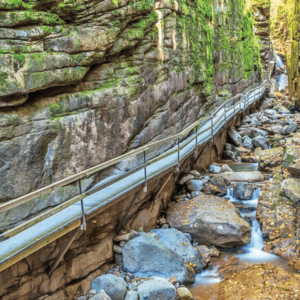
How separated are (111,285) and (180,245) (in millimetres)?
2216

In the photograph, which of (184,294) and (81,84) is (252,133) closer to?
(81,84)

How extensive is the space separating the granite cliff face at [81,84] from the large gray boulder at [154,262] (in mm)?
2020

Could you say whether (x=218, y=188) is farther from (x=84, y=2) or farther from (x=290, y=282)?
(x=84, y=2)

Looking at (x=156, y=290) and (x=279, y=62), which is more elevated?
(x=279, y=62)

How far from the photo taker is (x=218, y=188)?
37.1 feet

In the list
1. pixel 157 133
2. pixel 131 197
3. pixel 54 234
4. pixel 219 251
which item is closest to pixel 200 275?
pixel 219 251

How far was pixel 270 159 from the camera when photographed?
1380 centimetres

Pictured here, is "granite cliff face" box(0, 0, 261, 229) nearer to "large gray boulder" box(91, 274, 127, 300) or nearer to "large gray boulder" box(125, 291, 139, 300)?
"large gray boulder" box(91, 274, 127, 300)

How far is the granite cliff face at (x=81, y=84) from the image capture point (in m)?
6.05

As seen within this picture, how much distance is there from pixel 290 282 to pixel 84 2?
7887mm

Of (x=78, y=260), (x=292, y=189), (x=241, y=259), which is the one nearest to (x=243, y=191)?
(x=292, y=189)

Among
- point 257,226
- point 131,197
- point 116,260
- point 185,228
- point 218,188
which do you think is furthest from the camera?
point 218,188

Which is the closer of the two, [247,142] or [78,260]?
[78,260]

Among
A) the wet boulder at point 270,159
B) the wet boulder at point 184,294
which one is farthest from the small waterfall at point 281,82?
the wet boulder at point 184,294
